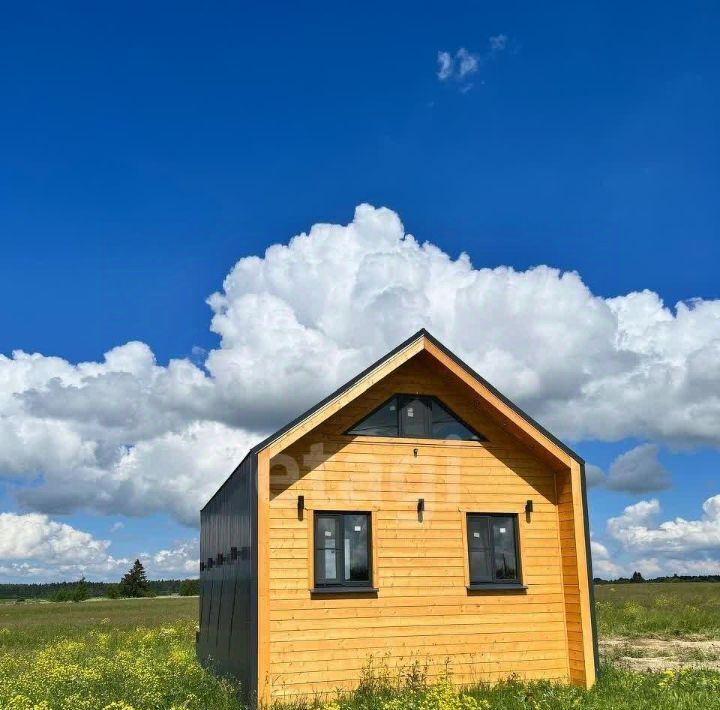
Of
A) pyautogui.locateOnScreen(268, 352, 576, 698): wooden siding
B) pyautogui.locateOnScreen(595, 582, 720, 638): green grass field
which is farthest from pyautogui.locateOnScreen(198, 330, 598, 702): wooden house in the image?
pyautogui.locateOnScreen(595, 582, 720, 638): green grass field

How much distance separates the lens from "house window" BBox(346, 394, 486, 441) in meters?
15.1

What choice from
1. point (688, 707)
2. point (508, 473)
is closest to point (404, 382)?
point (508, 473)

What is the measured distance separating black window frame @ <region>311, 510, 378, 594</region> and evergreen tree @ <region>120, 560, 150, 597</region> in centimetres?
11128

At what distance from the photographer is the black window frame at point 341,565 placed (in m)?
13.8

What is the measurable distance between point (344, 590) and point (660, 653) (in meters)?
11.2

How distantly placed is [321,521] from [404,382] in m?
3.30

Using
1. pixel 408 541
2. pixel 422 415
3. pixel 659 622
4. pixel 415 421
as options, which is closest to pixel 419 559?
pixel 408 541

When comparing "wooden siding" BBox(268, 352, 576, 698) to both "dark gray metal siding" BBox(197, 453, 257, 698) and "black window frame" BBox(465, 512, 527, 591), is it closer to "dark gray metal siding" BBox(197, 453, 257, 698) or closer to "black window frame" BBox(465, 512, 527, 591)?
"black window frame" BBox(465, 512, 527, 591)

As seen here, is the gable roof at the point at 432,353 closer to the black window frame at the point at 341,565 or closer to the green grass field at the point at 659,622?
the black window frame at the point at 341,565

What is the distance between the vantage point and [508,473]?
51.8 ft

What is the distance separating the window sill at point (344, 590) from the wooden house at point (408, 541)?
0.13 ft

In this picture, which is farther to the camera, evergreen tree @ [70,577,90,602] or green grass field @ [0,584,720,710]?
evergreen tree @ [70,577,90,602]

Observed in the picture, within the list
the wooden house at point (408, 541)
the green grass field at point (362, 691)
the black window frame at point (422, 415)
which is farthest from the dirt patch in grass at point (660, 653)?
the black window frame at point (422, 415)

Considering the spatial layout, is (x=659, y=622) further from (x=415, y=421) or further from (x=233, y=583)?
(x=233, y=583)
